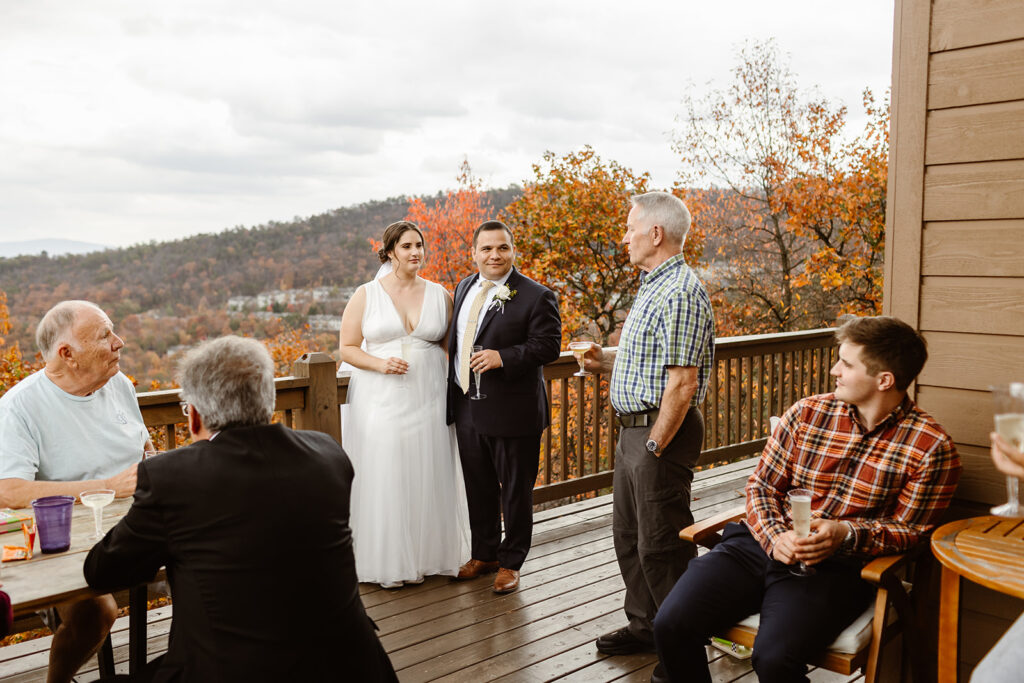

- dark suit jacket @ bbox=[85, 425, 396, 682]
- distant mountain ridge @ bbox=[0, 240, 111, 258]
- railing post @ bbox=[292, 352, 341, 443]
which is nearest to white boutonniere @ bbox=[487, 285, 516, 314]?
railing post @ bbox=[292, 352, 341, 443]

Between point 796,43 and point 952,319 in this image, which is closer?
point 952,319

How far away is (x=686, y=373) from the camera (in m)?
2.54

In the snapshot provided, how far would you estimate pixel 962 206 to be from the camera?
7.32 ft

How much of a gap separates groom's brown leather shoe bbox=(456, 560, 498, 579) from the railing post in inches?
35.8

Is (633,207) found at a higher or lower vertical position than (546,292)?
higher

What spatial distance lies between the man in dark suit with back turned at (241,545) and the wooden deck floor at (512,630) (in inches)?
50.0

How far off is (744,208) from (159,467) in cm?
1080

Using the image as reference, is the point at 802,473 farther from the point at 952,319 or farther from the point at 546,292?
the point at 546,292

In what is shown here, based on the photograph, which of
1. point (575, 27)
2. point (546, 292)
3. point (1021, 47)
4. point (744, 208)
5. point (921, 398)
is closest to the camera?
point (1021, 47)

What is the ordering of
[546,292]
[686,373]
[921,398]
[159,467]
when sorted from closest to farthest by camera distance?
1. [159,467]
2. [921,398]
3. [686,373]
4. [546,292]

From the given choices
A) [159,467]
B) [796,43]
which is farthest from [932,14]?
[796,43]

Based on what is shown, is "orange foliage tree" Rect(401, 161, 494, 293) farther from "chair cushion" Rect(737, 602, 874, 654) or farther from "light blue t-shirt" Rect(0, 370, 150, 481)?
"chair cushion" Rect(737, 602, 874, 654)

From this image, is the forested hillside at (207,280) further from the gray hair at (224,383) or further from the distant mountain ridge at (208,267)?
the gray hair at (224,383)

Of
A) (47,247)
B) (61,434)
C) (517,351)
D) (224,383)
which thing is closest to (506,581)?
(517,351)
